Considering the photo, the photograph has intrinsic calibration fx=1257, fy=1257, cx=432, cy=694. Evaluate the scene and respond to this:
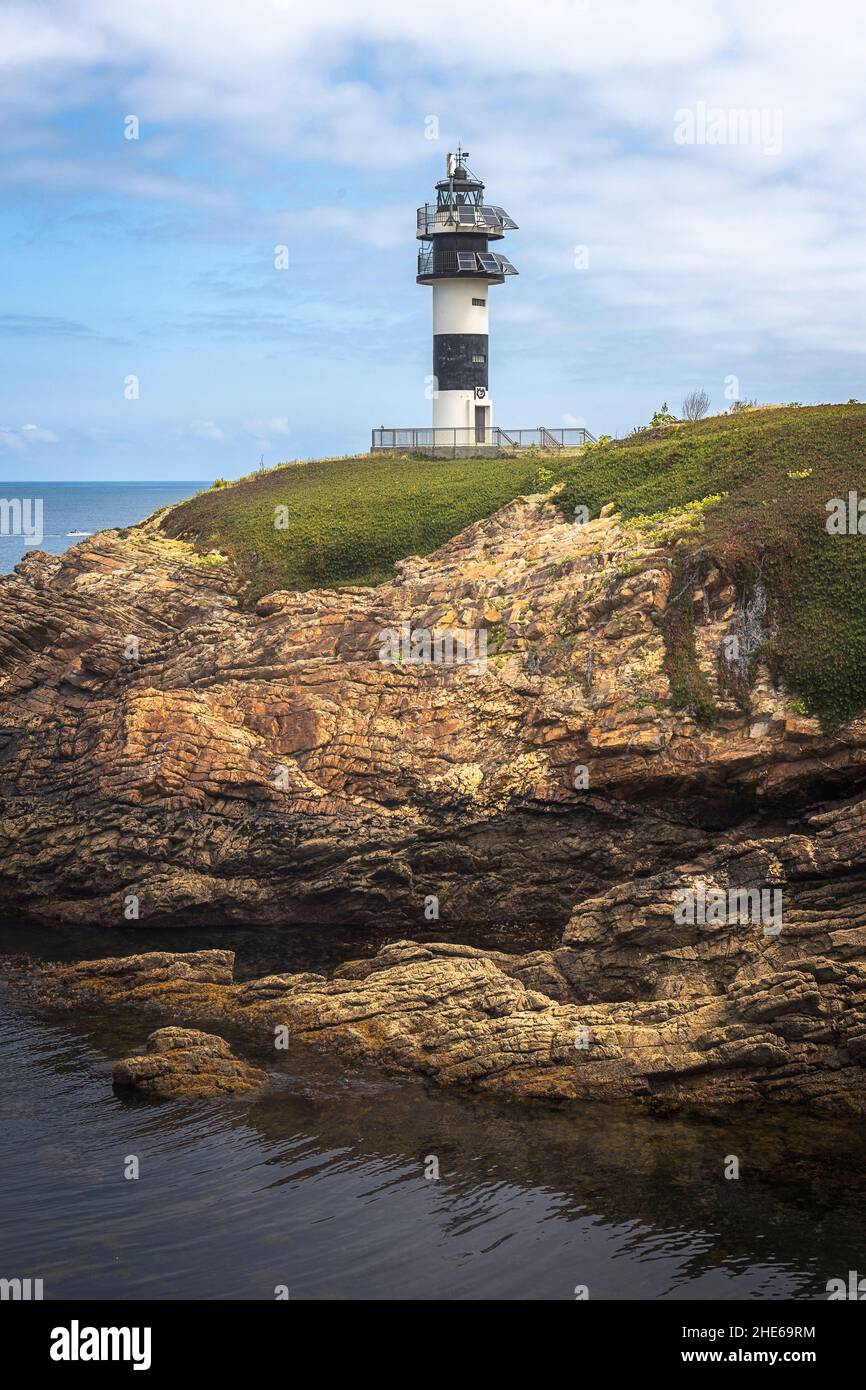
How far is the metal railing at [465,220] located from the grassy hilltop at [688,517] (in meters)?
12.2

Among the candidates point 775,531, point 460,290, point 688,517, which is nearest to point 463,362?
point 460,290

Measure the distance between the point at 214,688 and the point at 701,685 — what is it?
542 inches

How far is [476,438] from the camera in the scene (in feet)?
208

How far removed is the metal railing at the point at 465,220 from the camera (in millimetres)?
62844

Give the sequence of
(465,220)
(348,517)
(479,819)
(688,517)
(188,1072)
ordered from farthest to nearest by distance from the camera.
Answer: (465,220)
(348,517)
(688,517)
(479,819)
(188,1072)

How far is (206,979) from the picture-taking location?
29531 millimetres

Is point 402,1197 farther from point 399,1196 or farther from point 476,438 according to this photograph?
point 476,438

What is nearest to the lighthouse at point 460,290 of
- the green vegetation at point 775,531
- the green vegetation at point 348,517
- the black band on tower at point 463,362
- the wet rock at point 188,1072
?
the black band on tower at point 463,362

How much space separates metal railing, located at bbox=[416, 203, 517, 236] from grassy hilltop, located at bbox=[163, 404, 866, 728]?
40.2 feet

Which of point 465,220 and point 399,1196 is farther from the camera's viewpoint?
point 465,220

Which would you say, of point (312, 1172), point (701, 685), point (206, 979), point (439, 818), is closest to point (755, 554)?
point (701, 685)

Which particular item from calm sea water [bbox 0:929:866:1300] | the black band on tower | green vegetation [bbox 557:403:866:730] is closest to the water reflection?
calm sea water [bbox 0:929:866:1300]

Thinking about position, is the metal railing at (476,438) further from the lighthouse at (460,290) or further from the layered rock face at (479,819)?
the layered rock face at (479,819)

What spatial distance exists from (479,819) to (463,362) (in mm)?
36862
